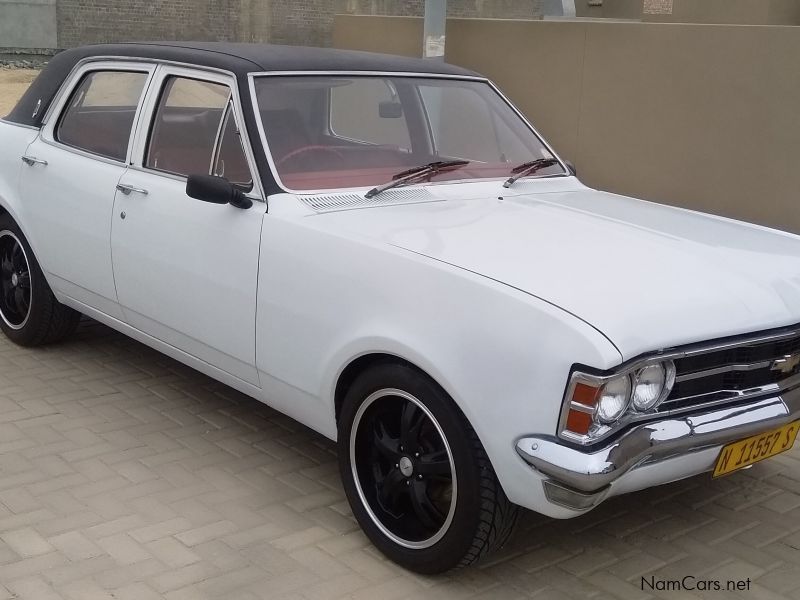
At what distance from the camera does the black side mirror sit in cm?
384

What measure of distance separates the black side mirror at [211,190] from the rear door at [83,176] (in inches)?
37.5

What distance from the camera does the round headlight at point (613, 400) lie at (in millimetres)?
2885

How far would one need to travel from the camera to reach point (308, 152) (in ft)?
13.6

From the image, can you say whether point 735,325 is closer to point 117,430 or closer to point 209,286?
point 209,286

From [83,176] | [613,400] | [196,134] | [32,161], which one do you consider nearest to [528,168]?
[196,134]

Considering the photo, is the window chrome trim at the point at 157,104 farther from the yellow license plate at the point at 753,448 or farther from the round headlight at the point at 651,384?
the yellow license plate at the point at 753,448

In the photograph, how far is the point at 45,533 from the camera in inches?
141

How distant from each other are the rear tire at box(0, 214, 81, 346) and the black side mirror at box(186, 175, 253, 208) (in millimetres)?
1883

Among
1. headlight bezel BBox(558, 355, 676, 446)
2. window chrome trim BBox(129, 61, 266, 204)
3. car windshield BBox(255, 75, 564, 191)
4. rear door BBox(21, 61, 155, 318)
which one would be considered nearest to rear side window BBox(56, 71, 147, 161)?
rear door BBox(21, 61, 155, 318)

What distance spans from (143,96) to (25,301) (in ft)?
5.35

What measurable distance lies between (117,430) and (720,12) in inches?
409

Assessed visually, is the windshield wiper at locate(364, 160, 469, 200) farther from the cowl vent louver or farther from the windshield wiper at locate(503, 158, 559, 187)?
the windshield wiper at locate(503, 158, 559, 187)

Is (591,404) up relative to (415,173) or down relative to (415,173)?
down

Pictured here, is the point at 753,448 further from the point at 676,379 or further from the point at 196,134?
the point at 196,134
